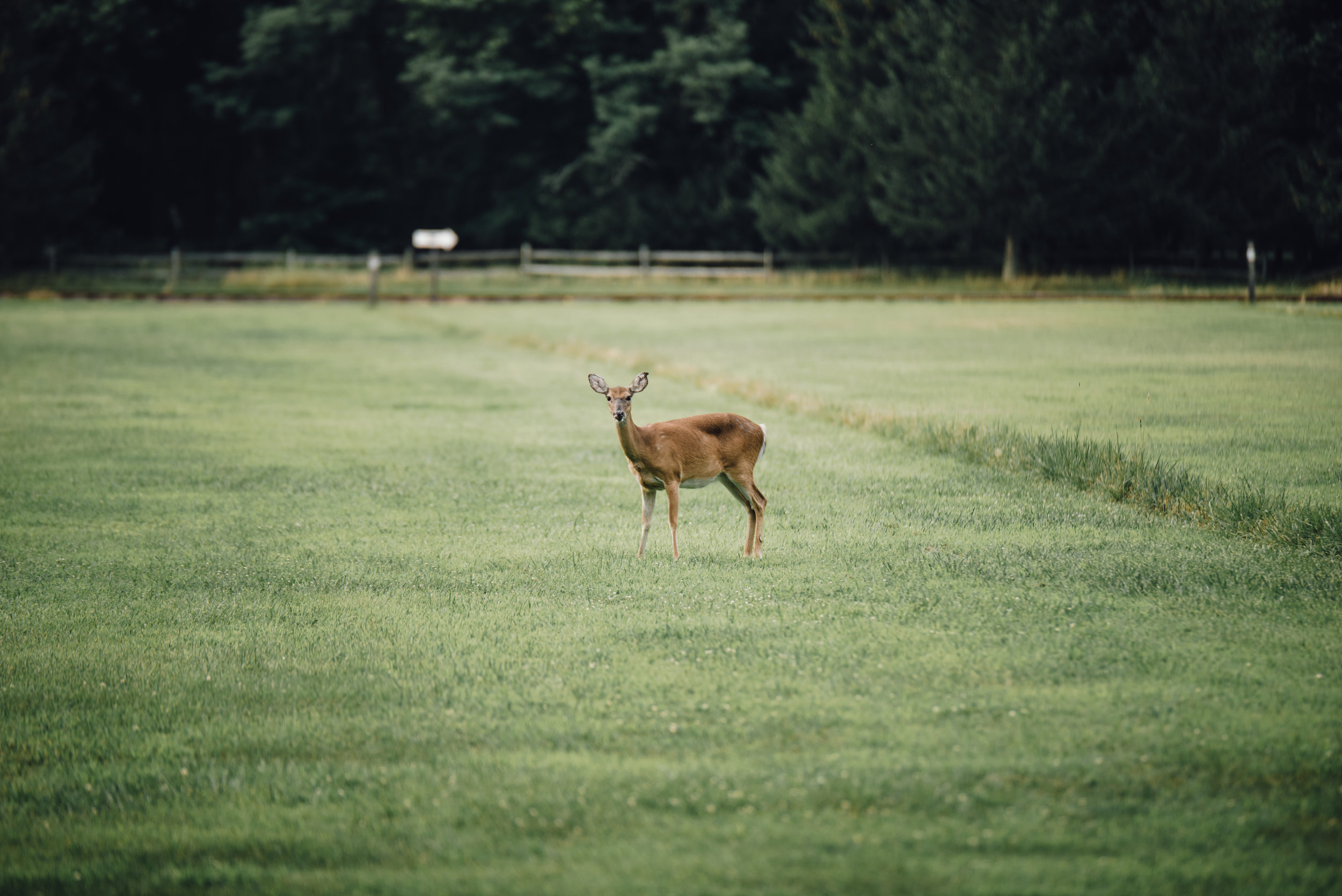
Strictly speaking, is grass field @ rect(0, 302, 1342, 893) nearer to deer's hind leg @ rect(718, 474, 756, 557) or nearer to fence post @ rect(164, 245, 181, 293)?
deer's hind leg @ rect(718, 474, 756, 557)

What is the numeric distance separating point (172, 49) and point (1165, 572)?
219 feet

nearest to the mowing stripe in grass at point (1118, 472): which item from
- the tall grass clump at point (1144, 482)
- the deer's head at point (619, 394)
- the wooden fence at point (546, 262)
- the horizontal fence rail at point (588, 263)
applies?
the tall grass clump at point (1144, 482)

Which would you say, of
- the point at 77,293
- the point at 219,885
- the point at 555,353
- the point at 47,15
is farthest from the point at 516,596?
the point at 47,15

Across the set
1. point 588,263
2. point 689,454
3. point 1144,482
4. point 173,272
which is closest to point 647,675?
point 689,454

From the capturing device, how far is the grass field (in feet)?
15.4

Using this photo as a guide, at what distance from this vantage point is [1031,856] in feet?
15.0

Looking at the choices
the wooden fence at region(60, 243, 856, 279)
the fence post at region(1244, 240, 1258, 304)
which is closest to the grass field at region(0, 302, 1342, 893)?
the fence post at region(1244, 240, 1258, 304)

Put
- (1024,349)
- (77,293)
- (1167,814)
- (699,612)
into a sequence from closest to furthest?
(1167,814) → (699,612) → (1024,349) → (77,293)

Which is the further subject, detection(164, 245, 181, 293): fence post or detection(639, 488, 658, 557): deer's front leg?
detection(164, 245, 181, 293): fence post

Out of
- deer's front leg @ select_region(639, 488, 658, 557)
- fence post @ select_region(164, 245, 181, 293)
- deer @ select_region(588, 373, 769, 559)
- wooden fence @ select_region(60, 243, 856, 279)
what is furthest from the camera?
wooden fence @ select_region(60, 243, 856, 279)

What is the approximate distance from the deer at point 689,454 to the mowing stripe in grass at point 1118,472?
359 centimetres

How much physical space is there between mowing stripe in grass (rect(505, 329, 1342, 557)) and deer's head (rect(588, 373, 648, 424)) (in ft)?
15.0

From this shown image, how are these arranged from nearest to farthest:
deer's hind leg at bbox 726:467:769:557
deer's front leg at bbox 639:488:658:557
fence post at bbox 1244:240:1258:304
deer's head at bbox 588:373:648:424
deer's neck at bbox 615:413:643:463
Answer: deer's head at bbox 588:373:648:424 → deer's neck at bbox 615:413:643:463 → deer's front leg at bbox 639:488:658:557 → deer's hind leg at bbox 726:467:769:557 → fence post at bbox 1244:240:1258:304

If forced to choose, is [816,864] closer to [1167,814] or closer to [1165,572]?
[1167,814]
